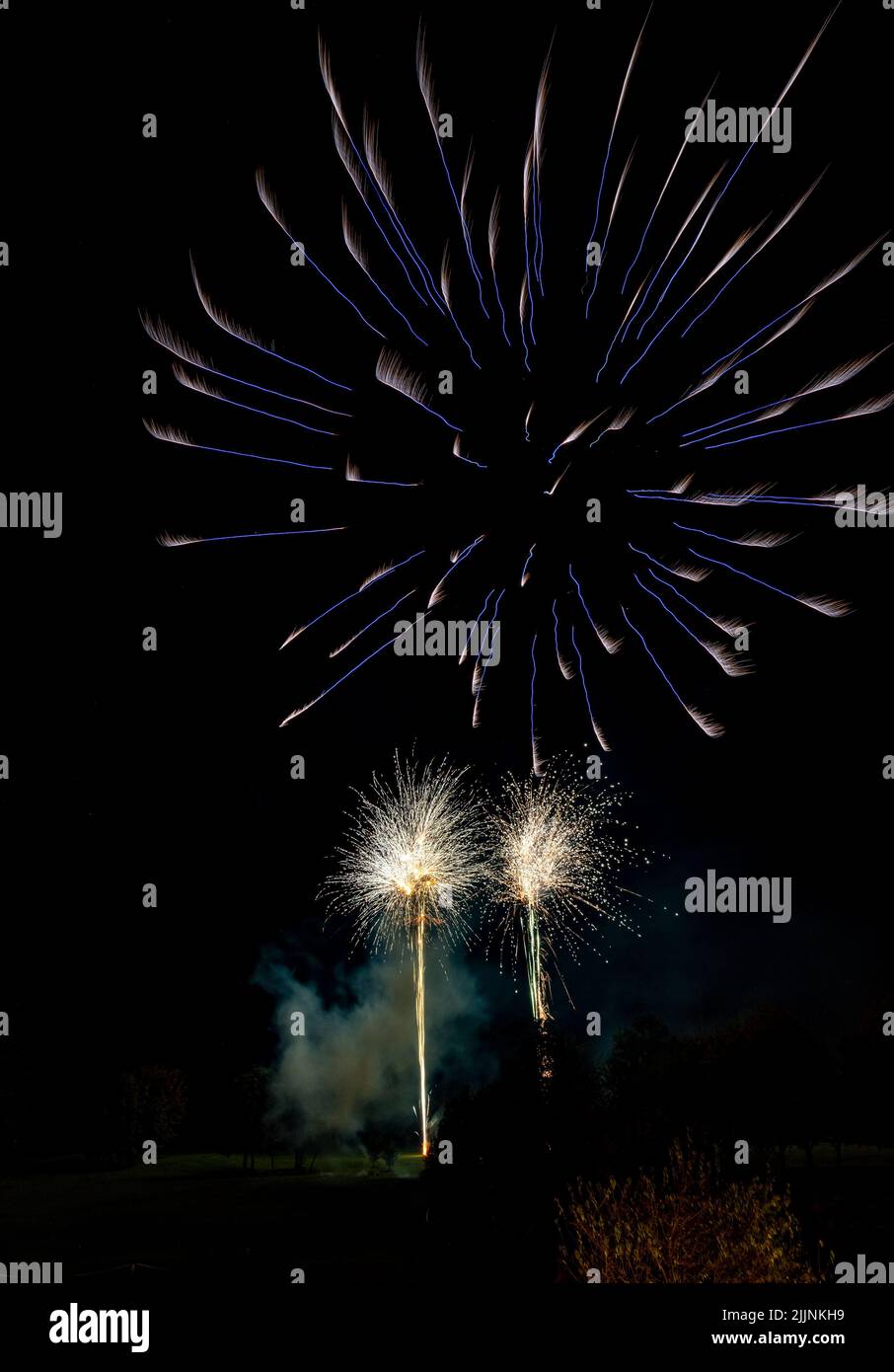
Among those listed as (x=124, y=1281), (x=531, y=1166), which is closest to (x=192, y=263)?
(x=124, y=1281)

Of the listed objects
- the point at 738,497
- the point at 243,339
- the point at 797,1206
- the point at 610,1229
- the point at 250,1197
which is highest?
the point at 243,339

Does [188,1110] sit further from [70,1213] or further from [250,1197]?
[70,1213]

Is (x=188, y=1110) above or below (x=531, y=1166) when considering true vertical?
below

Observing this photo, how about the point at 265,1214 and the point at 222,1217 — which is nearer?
the point at 222,1217

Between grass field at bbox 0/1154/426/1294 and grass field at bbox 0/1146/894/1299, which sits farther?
grass field at bbox 0/1154/426/1294

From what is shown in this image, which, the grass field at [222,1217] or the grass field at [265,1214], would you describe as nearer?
the grass field at [265,1214]
